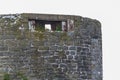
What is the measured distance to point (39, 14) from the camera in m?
19.9

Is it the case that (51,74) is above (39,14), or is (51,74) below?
below

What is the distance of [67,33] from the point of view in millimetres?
20078

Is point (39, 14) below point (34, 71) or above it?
above

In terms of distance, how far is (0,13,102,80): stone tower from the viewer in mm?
19609

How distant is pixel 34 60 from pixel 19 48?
48cm

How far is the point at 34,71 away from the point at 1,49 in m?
1.01

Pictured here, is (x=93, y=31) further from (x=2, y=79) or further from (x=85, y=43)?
(x=2, y=79)

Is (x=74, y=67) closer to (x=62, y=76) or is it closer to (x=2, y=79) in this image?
(x=62, y=76)

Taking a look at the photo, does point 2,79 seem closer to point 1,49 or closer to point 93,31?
point 1,49

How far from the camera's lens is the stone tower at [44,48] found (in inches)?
772

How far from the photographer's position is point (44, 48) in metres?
19.7

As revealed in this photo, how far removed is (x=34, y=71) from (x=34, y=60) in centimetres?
28

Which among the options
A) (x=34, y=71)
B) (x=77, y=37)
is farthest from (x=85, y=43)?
(x=34, y=71)

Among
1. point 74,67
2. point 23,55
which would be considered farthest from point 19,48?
point 74,67
